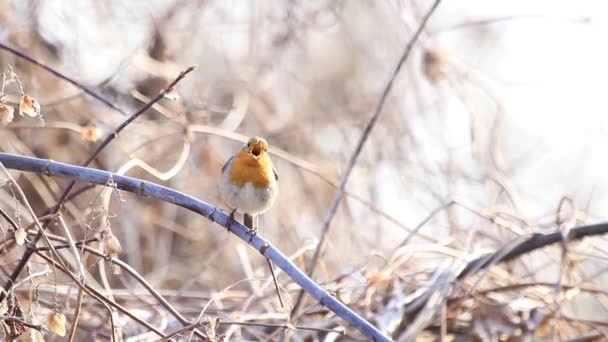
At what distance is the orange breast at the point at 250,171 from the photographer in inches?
115

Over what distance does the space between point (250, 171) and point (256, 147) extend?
95 millimetres

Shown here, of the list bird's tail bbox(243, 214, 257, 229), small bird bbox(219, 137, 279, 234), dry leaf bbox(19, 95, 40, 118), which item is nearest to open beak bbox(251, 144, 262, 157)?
small bird bbox(219, 137, 279, 234)

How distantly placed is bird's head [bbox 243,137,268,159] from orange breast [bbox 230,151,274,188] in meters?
0.02

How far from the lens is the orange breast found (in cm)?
292

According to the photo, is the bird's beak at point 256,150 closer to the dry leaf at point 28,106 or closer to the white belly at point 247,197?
the white belly at point 247,197

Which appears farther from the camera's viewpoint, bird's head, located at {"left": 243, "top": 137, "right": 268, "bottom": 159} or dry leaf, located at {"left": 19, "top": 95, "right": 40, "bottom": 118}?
bird's head, located at {"left": 243, "top": 137, "right": 268, "bottom": 159}

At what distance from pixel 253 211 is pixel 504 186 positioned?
1.20m

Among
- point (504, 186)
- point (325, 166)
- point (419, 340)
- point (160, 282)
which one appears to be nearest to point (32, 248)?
point (419, 340)

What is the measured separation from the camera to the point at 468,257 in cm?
339

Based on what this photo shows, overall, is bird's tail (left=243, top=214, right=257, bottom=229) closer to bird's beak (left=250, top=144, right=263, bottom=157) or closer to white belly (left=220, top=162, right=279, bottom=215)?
white belly (left=220, top=162, right=279, bottom=215)

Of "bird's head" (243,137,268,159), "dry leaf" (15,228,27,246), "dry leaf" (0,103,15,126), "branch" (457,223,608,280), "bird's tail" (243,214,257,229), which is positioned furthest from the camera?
"bird's tail" (243,214,257,229)

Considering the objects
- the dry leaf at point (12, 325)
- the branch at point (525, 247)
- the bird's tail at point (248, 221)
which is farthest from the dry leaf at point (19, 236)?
the branch at point (525, 247)

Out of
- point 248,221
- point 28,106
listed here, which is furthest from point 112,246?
point 248,221

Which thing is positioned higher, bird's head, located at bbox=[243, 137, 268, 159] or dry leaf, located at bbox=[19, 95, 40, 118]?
bird's head, located at bbox=[243, 137, 268, 159]
